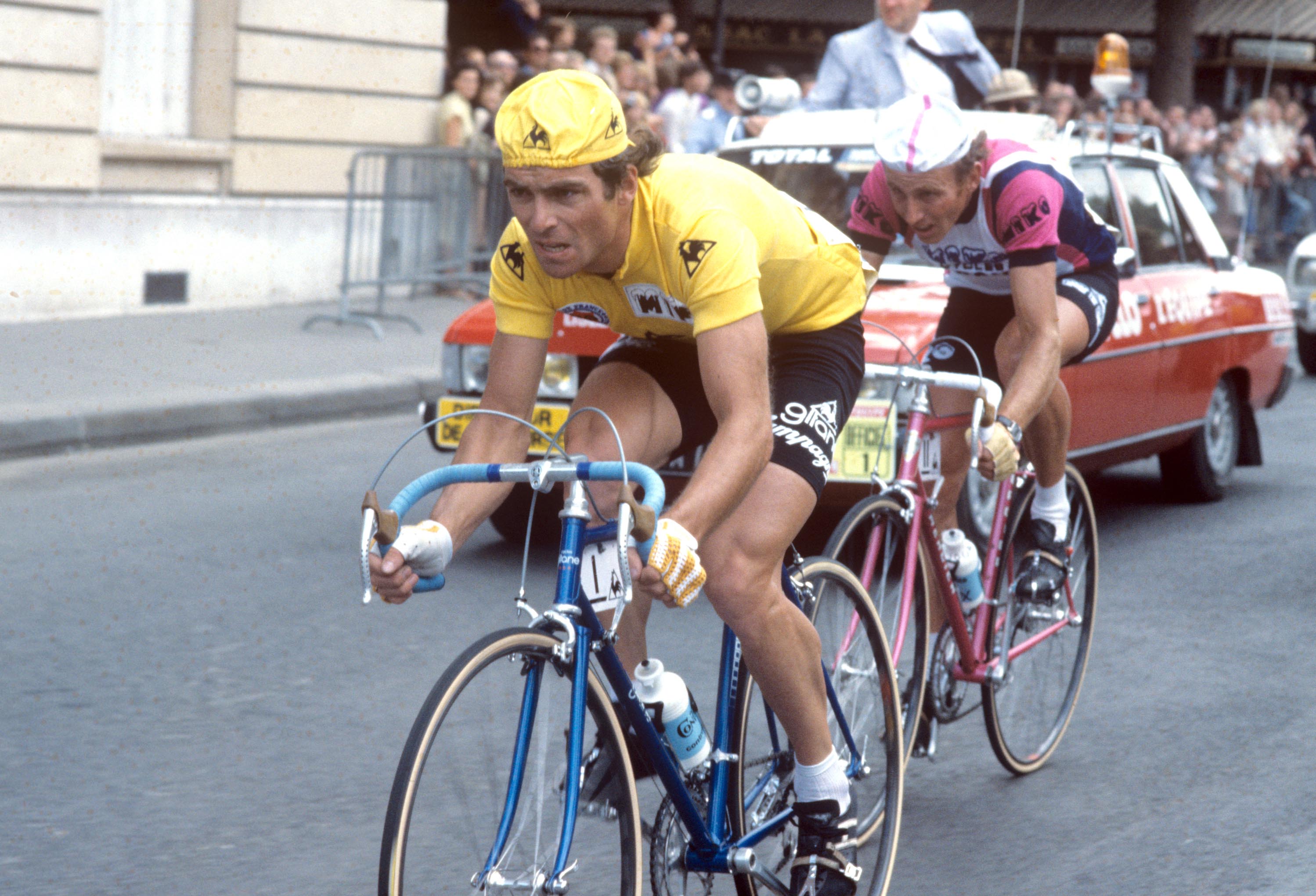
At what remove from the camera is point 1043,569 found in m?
4.73

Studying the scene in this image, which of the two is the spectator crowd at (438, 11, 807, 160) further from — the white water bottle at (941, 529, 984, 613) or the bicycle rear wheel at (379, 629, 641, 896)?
the bicycle rear wheel at (379, 629, 641, 896)

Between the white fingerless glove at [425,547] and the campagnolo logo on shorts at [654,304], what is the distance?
0.67 meters

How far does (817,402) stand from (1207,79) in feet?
120

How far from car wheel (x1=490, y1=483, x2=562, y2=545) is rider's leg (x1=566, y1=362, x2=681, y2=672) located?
358 centimetres

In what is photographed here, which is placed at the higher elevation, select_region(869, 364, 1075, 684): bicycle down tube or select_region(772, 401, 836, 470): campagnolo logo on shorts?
select_region(772, 401, 836, 470): campagnolo logo on shorts

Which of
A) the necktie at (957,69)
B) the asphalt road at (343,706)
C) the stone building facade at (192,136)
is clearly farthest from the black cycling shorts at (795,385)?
the stone building facade at (192,136)

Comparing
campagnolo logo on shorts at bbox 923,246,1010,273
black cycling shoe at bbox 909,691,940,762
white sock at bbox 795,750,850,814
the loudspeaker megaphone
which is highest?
the loudspeaker megaphone

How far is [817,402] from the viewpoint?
3.46m

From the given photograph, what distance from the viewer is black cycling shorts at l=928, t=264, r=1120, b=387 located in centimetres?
485

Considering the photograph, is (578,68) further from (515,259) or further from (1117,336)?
(515,259)

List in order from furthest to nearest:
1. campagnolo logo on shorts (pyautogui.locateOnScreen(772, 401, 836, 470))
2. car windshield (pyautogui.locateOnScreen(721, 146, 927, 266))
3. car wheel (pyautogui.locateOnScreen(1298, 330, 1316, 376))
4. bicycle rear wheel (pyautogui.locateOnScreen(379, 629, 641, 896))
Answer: car wheel (pyautogui.locateOnScreen(1298, 330, 1316, 376)), car windshield (pyautogui.locateOnScreen(721, 146, 927, 266)), campagnolo logo on shorts (pyautogui.locateOnScreen(772, 401, 836, 470)), bicycle rear wheel (pyautogui.locateOnScreen(379, 629, 641, 896))

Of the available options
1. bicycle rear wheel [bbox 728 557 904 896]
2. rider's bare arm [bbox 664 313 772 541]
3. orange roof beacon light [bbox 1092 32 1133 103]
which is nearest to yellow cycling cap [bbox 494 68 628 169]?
rider's bare arm [bbox 664 313 772 541]

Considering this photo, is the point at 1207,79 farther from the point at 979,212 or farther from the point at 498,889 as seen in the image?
the point at 498,889

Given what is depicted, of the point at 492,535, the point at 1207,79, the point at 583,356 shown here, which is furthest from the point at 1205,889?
the point at 1207,79
